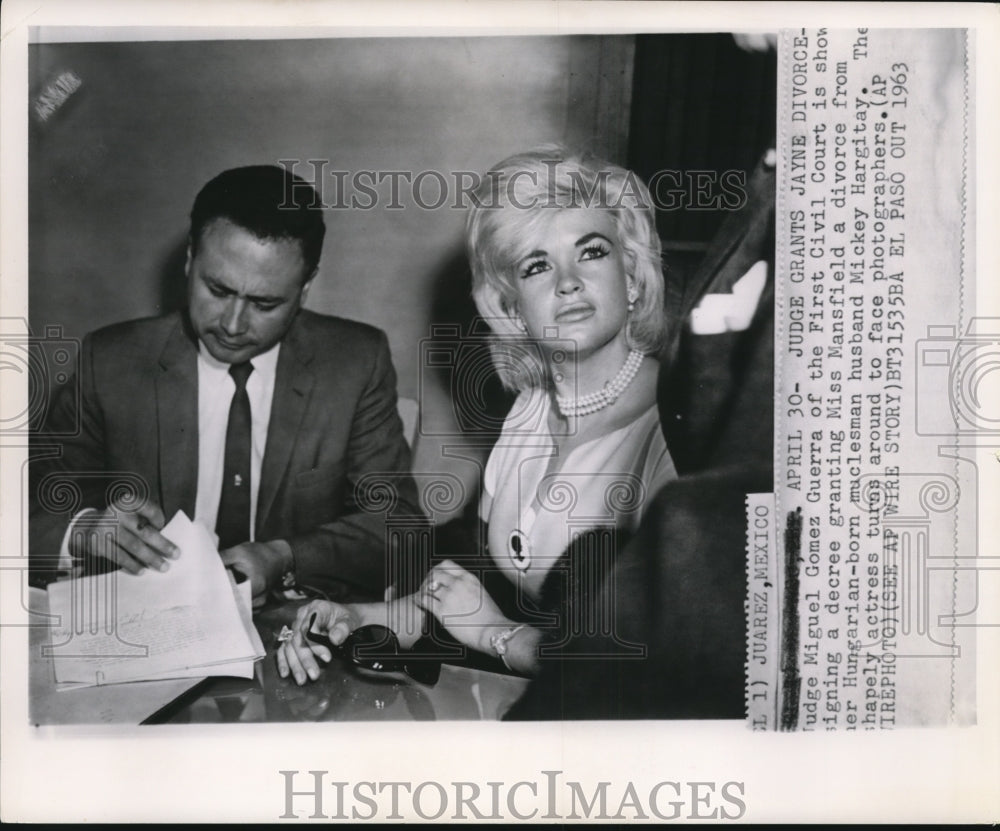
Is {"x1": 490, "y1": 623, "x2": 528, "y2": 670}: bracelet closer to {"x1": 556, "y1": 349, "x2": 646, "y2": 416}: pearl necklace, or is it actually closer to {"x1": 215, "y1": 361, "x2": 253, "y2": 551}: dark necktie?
{"x1": 556, "y1": 349, "x2": 646, "y2": 416}: pearl necklace

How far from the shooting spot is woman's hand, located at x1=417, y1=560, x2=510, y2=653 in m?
2.84

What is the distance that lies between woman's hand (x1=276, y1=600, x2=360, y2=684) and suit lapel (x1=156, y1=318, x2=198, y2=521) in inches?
15.4

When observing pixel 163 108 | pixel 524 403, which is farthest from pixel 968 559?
pixel 163 108

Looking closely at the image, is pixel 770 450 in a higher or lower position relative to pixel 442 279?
lower

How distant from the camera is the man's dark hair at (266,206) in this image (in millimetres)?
2826

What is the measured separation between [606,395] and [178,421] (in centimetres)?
105

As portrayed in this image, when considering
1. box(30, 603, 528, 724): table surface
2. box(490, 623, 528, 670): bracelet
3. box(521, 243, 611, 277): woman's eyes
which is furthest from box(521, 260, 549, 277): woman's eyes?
box(30, 603, 528, 724): table surface

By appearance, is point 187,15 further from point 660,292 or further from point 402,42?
point 660,292

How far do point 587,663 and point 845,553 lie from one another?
689mm

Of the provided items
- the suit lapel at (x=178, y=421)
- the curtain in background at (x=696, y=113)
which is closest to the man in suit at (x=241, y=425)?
the suit lapel at (x=178, y=421)

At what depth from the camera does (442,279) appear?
284cm

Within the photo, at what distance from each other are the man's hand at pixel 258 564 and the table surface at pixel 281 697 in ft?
0.20

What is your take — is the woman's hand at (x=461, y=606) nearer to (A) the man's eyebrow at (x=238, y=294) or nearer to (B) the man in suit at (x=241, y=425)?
(B) the man in suit at (x=241, y=425)

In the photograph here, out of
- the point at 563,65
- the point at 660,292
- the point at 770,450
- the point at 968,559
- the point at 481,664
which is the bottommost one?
the point at 481,664
